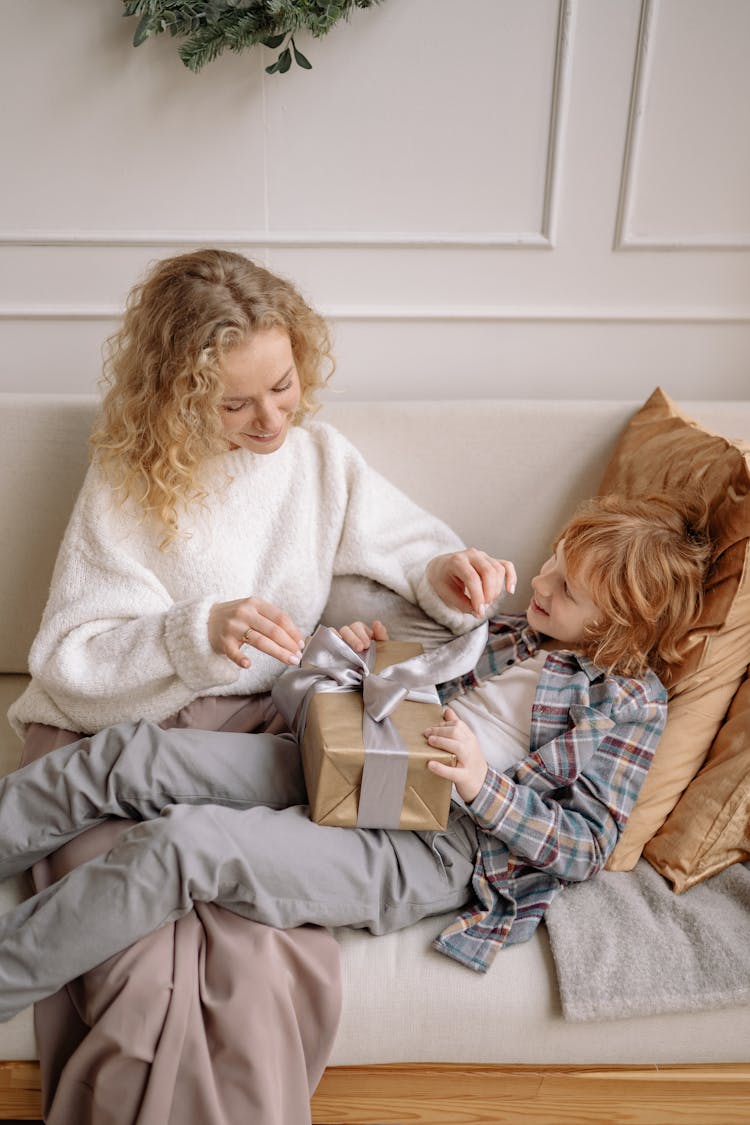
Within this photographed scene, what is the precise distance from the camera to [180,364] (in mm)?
1275

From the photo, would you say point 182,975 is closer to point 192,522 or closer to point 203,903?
point 203,903

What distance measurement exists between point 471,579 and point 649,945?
0.56 metres

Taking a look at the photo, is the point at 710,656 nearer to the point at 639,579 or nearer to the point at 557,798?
the point at 639,579

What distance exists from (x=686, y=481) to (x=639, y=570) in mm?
224

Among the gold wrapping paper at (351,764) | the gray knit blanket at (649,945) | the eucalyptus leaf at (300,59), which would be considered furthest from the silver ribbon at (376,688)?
the eucalyptus leaf at (300,59)

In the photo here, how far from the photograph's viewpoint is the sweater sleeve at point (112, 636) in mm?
1273

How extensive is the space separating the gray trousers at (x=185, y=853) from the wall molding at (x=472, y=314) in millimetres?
869

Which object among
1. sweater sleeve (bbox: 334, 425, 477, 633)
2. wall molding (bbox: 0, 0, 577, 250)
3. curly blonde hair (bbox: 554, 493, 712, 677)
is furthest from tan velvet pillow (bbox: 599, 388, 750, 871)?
wall molding (bbox: 0, 0, 577, 250)

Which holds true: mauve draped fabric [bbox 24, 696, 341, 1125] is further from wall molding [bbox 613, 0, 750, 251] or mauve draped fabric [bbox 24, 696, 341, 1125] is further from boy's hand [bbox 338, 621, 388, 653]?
wall molding [bbox 613, 0, 750, 251]

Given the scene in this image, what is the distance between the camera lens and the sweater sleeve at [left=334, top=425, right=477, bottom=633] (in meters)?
1.48

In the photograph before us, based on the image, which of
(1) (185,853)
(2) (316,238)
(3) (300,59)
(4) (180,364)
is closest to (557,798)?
(1) (185,853)


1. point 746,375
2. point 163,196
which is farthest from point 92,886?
point 746,375

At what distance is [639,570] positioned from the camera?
122cm

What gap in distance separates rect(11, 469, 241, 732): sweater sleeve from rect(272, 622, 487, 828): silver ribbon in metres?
0.11
